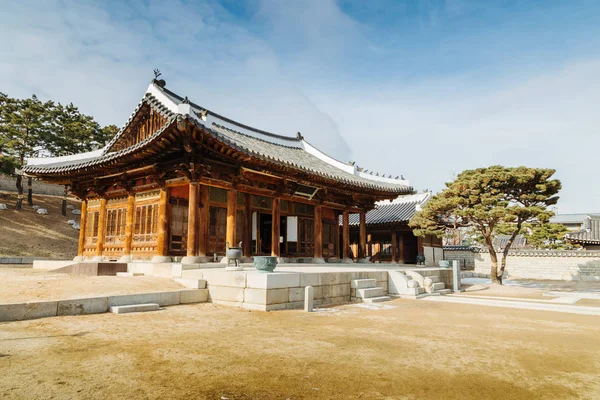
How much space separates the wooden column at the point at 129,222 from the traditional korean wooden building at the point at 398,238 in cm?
1674

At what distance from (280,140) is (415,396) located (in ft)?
66.7

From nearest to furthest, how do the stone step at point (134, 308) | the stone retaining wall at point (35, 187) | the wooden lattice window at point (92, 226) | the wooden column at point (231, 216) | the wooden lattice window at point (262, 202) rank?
the stone step at point (134, 308) < the wooden column at point (231, 216) < the wooden lattice window at point (262, 202) < the wooden lattice window at point (92, 226) < the stone retaining wall at point (35, 187)

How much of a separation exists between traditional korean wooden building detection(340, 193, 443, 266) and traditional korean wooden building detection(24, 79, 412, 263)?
8.18 metres

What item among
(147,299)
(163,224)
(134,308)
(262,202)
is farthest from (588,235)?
(134,308)

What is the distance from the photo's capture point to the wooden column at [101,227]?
16375 millimetres

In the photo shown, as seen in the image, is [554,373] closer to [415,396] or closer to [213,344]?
[415,396]

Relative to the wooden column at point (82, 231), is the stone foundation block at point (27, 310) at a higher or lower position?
lower

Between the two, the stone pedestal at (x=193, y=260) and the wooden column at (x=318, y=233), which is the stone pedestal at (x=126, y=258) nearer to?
the stone pedestal at (x=193, y=260)

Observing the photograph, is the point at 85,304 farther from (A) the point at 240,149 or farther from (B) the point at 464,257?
(B) the point at 464,257

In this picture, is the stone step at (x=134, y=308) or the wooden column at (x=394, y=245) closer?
the stone step at (x=134, y=308)

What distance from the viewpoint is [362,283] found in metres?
11.6

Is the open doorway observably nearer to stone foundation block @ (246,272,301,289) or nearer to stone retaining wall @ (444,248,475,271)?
stone foundation block @ (246,272,301,289)

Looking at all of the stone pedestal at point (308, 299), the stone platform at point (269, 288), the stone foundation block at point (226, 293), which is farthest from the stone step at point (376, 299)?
the stone foundation block at point (226, 293)

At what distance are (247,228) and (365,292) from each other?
6576 mm
